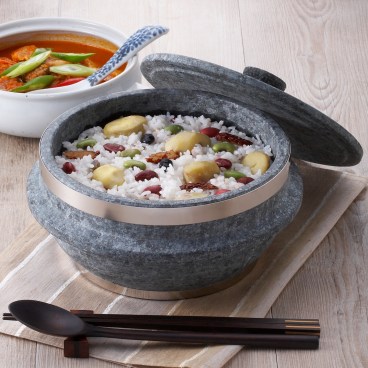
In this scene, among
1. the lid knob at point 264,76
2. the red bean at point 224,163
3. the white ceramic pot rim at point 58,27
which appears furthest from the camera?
the white ceramic pot rim at point 58,27

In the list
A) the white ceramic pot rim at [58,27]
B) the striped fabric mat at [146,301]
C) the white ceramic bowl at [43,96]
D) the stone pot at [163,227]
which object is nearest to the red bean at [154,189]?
the stone pot at [163,227]

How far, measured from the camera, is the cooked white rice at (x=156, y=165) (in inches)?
70.8

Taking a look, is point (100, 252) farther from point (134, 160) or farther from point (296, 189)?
point (296, 189)

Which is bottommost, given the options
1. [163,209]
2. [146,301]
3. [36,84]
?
[146,301]

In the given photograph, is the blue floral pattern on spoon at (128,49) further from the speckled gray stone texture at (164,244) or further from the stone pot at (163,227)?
the speckled gray stone texture at (164,244)

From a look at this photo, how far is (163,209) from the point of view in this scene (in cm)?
165

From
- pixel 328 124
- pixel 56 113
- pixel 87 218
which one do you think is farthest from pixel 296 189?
pixel 56 113

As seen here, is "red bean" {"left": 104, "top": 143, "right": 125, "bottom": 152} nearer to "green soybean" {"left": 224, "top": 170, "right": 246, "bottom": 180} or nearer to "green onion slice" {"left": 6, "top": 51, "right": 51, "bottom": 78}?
"green soybean" {"left": 224, "top": 170, "right": 246, "bottom": 180}

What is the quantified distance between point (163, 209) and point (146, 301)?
284mm

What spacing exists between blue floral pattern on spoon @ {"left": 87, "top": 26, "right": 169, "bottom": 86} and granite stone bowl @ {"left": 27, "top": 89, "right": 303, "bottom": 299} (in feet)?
1.37

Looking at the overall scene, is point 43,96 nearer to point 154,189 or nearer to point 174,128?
point 174,128

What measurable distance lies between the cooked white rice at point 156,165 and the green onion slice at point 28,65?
41cm

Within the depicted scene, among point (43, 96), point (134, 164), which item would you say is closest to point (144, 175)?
point (134, 164)

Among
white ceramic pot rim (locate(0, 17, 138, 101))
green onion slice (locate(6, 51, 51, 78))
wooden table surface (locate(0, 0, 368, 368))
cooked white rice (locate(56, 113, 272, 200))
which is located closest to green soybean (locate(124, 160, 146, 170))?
cooked white rice (locate(56, 113, 272, 200))
